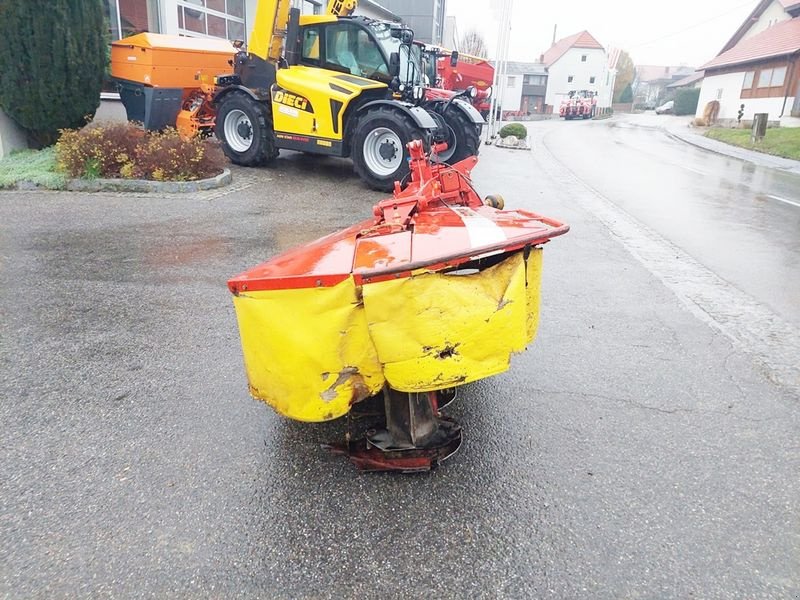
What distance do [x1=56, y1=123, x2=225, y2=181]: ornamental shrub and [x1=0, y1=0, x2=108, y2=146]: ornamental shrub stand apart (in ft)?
3.17

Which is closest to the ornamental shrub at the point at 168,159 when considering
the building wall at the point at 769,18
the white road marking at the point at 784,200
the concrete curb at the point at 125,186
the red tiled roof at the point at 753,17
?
the concrete curb at the point at 125,186

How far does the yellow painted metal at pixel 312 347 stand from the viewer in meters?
2.49

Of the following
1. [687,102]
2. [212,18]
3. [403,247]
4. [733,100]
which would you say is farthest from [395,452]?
[687,102]

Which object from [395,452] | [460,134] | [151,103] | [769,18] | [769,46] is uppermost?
[769,18]

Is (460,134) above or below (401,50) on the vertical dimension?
below

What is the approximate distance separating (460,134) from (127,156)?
629 cm

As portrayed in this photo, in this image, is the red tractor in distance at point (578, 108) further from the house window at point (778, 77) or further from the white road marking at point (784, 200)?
the white road marking at point (784, 200)

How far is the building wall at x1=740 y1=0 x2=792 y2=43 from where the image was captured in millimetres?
39000

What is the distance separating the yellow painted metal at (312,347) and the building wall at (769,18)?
46.9 metres

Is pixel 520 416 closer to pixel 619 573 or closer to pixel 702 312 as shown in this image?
pixel 619 573

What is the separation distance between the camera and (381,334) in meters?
2.42

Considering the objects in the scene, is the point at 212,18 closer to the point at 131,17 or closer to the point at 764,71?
the point at 131,17

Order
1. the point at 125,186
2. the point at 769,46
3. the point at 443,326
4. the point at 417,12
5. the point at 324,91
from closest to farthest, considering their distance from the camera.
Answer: the point at 443,326 < the point at 125,186 < the point at 324,91 < the point at 769,46 < the point at 417,12

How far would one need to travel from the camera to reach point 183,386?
356 cm
